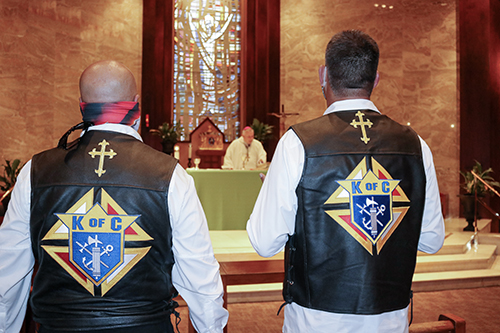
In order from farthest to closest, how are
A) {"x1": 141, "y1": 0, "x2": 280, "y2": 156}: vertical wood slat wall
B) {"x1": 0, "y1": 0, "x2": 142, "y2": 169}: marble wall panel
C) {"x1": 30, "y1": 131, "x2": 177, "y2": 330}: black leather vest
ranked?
{"x1": 141, "y1": 0, "x2": 280, "y2": 156}: vertical wood slat wall < {"x1": 0, "y1": 0, "x2": 142, "y2": 169}: marble wall panel < {"x1": 30, "y1": 131, "x2": 177, "y2": 330}: black leather vest

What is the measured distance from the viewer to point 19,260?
5.54 ft

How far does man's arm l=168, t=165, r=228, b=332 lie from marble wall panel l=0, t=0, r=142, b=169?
7.70m

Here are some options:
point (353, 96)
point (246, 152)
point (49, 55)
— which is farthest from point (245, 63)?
point (353, 96)

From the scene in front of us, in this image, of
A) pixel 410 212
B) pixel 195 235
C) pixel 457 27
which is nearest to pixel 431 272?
pixel 410 212

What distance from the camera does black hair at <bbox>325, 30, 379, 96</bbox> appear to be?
6.01ft

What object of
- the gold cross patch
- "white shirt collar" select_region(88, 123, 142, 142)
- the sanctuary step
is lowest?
the sanctuary step

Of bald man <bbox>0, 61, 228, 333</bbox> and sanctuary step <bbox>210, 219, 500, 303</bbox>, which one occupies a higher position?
bald man <bbox>0, 61, 228, 333</bbox>

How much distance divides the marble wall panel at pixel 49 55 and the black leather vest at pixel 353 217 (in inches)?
310

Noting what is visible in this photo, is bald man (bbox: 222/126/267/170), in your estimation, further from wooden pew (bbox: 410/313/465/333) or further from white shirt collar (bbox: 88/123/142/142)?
white shirt collar (bbox: 88/123/142/142)

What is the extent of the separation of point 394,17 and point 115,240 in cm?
1079

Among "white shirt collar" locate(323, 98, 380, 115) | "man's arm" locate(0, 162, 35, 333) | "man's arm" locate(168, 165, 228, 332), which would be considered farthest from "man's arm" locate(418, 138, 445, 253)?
"man's arm" locate(0, 162, 35, 333)

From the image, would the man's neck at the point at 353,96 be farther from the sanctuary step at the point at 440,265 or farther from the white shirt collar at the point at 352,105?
the sanctuary step at the point at 440,265

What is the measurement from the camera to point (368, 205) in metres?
1.81

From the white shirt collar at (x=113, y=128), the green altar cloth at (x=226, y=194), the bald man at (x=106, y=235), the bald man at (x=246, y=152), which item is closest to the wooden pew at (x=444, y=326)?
the bald man at (x=106, y=235)
